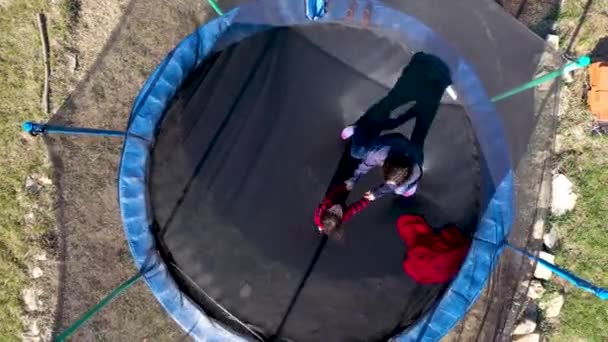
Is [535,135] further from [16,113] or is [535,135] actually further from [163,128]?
[16,113]

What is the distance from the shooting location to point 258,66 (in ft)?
7.69

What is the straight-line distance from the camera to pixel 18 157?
252 cm

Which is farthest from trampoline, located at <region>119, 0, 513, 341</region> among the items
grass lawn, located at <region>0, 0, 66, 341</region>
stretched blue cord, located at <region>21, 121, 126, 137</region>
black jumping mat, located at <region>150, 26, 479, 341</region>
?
grass lawn, located at <region>0, 0, 66, 341</region>

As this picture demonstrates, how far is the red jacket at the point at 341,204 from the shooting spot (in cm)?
223

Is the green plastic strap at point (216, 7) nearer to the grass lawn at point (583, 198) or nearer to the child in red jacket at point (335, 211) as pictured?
the child in red jacket at point (335, 211)

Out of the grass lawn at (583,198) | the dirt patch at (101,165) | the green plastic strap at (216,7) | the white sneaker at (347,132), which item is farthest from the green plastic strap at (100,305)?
the grass lawn at (583,198)

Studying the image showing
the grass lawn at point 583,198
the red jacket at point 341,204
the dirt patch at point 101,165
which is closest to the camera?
the red jacket at point 341,204

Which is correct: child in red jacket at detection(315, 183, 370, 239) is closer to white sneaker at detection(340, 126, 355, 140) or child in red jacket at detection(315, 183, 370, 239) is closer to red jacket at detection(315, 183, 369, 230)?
red jacket at detection(315, 183, 369, 230)

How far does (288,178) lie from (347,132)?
0.27 meters

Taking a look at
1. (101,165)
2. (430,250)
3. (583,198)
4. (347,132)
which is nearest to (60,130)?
(101,165)

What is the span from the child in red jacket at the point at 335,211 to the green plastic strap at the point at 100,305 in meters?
0.67

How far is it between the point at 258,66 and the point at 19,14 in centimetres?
99

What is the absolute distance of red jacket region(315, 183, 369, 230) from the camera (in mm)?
2230

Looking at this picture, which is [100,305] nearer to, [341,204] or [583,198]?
[341,204]
